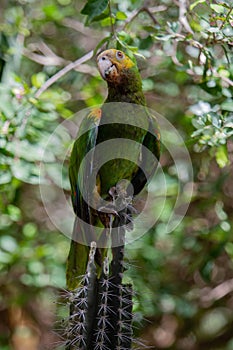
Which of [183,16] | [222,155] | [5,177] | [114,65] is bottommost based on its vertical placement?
[5,177]

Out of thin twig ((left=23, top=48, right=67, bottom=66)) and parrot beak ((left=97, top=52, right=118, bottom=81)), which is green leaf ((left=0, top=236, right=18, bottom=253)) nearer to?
thin twig ((left=23, top=48, right=67, bottom=66))

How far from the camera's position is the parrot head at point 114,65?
1.14 metres

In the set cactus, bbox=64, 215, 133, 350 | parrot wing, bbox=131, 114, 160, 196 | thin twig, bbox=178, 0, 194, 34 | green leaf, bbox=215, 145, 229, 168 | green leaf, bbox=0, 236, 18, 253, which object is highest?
thin twig, bbox=178, 0, 194, 34

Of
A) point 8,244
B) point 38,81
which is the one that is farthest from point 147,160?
point 8,244

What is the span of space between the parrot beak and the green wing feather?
0.08 m

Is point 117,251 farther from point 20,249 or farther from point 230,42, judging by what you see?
point 20,249

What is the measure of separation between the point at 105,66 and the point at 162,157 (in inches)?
45.9

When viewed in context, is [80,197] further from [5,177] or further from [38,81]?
[38,81]

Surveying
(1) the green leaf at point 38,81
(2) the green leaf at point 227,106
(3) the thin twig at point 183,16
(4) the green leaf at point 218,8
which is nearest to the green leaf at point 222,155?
(2) the green leaf at point 227,106

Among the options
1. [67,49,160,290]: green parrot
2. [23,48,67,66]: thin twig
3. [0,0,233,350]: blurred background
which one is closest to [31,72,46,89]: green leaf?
[0,0,233,350]: blurred background

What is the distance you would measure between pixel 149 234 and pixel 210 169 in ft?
1.24

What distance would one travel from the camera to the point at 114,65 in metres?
1.15

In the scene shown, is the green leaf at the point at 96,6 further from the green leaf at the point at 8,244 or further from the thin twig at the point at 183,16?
the green leaf at the point at 8,244

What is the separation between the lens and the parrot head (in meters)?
1.14
